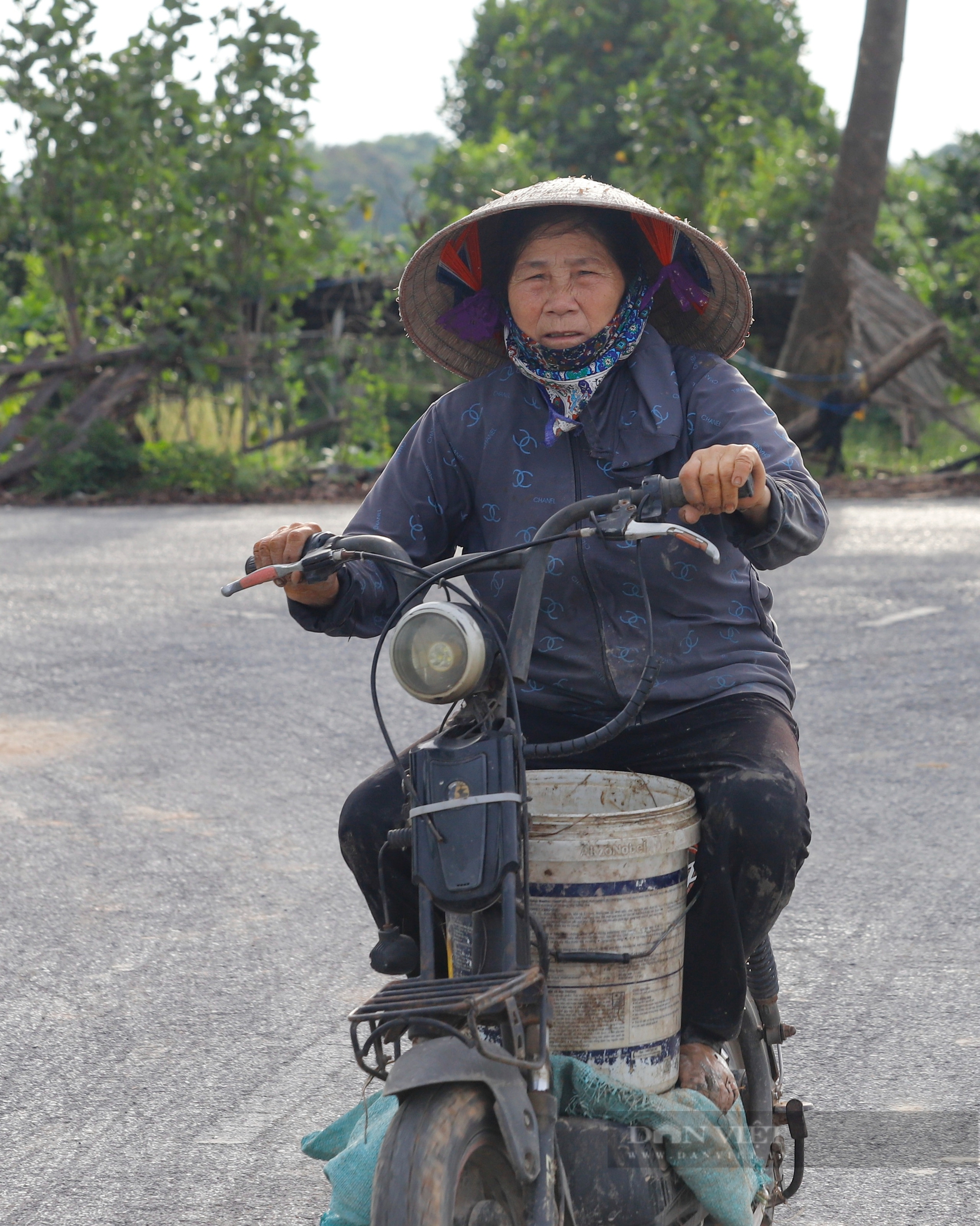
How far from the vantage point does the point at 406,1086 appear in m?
1.94

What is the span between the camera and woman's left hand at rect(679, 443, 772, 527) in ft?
7.29

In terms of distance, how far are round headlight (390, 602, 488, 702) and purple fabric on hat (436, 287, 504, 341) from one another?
3.65 feet

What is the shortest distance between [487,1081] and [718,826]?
618mm

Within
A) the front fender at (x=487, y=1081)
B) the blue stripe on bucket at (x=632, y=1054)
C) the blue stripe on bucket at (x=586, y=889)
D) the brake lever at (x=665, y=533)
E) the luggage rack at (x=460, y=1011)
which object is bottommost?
the blue stripe on bucket at (x=632, y=1054)

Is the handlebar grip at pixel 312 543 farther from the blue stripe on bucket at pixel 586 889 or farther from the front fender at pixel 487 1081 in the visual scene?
the front fender at pixel 487 1081

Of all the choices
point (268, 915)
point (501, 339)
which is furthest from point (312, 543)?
point (268, 915)

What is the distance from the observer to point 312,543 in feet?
8.05

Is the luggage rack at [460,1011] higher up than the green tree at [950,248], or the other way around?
the green tree at [950,248]

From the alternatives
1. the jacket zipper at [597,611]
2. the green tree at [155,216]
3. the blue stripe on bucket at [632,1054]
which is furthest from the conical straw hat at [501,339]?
the green tree at [155,216]

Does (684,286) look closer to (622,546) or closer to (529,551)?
(622,546)

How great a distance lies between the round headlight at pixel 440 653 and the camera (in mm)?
2107

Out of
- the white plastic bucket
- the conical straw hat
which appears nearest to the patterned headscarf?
the conical straw hat

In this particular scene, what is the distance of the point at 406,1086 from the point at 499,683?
0.59 meters

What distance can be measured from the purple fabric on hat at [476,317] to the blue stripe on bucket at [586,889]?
4.32ft
